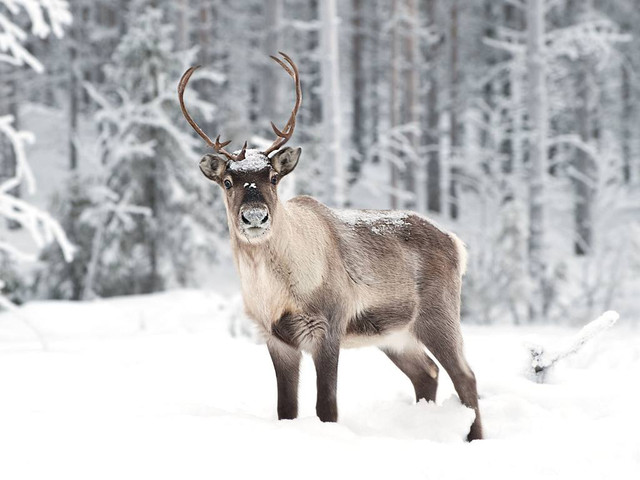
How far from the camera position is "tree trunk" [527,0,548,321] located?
46.2 ft

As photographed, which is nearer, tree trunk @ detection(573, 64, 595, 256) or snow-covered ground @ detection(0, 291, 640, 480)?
snow-covered ground @ detection(0, 291, 640, 480)

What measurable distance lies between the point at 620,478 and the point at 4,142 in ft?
76.8

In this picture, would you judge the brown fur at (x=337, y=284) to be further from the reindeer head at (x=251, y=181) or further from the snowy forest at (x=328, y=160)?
the snowy forest at (x=328, y=160)

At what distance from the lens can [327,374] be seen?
402cm

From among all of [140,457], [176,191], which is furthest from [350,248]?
[176,191]

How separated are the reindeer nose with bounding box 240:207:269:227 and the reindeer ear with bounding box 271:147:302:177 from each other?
16.6 inches

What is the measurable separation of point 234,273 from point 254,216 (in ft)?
54.6

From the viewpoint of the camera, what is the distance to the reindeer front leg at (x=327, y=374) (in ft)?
13.2

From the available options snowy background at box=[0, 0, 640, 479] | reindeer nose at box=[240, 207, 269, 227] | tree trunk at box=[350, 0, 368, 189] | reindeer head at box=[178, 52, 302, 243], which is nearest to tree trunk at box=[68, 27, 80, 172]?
snowy background at box=[0, 0, 640, 479]

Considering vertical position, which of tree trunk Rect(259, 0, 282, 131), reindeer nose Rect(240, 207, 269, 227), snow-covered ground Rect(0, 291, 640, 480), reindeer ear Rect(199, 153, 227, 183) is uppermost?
tree trunk Rect(259, 0, 282, 131)

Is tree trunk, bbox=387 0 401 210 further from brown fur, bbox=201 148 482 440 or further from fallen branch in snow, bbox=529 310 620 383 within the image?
brown fur, bbox=201 148 482 440

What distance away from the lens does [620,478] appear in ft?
11.0

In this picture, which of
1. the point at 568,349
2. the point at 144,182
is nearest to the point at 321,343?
the point at 568,349

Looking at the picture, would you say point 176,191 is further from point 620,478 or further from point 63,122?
point 63,122
